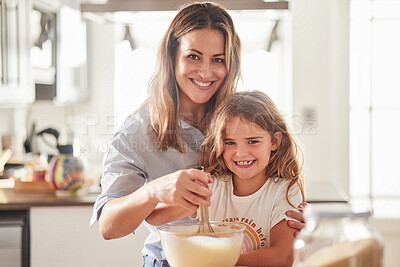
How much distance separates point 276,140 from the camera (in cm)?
134

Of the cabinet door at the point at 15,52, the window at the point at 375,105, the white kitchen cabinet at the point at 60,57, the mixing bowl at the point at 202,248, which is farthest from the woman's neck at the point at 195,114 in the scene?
the window at the point at 375,105

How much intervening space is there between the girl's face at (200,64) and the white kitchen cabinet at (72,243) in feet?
2.27

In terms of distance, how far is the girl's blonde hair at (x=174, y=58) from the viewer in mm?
1409

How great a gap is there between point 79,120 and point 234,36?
131 centimetres

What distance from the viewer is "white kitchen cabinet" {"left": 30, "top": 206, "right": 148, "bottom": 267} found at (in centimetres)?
187

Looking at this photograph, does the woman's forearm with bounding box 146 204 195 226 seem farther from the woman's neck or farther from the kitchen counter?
the kitchen counter

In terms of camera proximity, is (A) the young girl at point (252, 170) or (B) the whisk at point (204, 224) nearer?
(B) the whisk at point (204, 224)

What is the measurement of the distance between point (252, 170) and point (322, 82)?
43.7 inches

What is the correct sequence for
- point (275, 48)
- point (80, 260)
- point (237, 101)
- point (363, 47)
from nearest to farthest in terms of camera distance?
point (237, 101) < point (80, 260) < point (275, 48) < point (363, 47)

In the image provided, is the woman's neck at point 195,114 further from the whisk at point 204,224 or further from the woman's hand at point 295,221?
the whisk at point 204,224

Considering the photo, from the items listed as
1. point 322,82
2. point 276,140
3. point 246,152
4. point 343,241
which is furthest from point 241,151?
point 322,82

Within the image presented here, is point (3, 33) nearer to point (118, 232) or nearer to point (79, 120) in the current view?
point (79, 120)

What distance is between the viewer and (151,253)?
134 cm

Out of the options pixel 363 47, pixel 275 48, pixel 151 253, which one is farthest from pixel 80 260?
pixel 363 47
